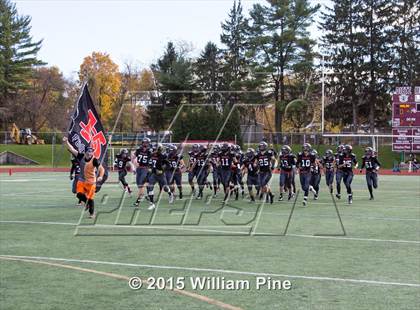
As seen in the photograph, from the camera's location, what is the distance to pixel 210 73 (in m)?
60.2

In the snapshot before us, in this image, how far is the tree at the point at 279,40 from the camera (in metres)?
52.3

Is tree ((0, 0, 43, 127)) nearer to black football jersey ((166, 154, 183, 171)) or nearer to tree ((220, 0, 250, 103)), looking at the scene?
tree ((220, 0, 250, 103))

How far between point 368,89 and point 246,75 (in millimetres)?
11867

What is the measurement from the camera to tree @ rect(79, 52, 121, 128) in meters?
63.1

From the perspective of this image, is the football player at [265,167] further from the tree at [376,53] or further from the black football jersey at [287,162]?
the tree at [376,53]

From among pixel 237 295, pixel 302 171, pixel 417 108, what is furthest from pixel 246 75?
pixel 237 295

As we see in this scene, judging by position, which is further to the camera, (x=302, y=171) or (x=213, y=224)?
(x=302, y=171)

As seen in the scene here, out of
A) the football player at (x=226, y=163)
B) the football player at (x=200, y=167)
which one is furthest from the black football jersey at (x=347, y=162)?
the football player at (x=200, y=167)

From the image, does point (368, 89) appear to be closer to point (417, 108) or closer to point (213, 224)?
point (417, 108)

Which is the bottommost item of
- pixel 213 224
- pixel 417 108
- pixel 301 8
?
pixel 213 224

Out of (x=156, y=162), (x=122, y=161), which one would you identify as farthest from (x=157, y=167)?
(x=122, y=161)

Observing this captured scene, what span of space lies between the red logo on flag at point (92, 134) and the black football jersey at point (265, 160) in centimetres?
493

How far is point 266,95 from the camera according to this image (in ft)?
176

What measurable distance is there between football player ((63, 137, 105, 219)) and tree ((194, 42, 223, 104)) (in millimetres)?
43914
